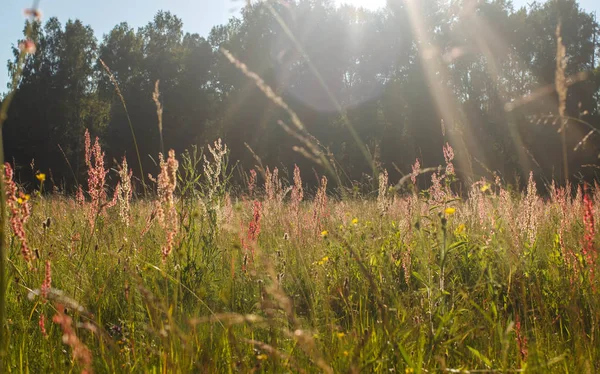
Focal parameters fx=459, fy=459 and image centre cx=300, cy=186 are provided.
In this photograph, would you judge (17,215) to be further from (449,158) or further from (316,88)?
(316,88)

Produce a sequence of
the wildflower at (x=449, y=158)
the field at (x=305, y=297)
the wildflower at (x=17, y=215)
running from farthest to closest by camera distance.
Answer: the wildflower at (x=449, y=158) → the field at (x=305, y=297) → the wildflower at (x=17, y=215)

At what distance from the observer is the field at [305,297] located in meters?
1.61

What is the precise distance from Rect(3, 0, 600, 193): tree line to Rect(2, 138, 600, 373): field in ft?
62.8

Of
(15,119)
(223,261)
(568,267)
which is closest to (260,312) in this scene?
(223,261)

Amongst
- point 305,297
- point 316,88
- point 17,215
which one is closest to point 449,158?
point 305,297

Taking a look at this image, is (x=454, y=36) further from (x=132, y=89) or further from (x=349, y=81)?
(x=132, y=89)

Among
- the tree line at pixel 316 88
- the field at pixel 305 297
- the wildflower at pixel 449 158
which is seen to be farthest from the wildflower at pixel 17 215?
the tree line at pixel 316 88

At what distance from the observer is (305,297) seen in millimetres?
2227

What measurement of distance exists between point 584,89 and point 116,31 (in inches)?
1164

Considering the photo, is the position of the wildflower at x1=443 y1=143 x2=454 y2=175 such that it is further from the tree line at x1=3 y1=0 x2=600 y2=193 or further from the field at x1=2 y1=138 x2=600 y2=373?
the tree line at x1=3 y1=0 x2=600 y2=193

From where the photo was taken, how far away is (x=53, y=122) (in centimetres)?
2631

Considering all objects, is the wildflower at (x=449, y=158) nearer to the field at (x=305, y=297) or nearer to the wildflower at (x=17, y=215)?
the field at (x=305, y=297)

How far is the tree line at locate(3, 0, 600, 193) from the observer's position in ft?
72.5

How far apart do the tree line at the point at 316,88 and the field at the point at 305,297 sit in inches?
754
